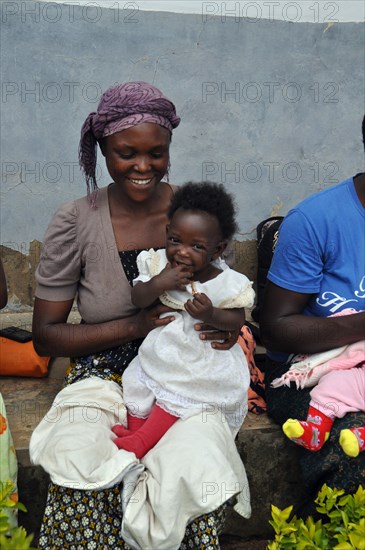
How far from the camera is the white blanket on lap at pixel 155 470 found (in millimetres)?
2268

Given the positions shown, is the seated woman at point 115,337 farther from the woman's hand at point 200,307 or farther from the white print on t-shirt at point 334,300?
Answer: the white print on t-shirt at point 334,300

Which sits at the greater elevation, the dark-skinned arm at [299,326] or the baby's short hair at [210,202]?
the baby's short hair at [210,202]

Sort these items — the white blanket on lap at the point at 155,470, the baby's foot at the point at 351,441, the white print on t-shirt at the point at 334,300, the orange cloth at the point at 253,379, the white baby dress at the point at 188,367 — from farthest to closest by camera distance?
the orange cloth at the point at 253,379 → the white print on t-shirt at the point at 334,300 → the white baby dress at the point at 188,367 → the baby's foot at the point at 351,441 → the white blanket on lap at the point at 155,470

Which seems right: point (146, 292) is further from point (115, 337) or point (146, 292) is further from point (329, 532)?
point (329, 532)

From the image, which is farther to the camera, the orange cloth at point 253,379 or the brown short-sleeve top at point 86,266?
the orange cloth at point 253,379

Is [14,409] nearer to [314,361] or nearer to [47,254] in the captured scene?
[47,254]

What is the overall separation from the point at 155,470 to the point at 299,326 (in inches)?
34.2

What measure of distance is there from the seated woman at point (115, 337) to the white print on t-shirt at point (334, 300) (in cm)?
43

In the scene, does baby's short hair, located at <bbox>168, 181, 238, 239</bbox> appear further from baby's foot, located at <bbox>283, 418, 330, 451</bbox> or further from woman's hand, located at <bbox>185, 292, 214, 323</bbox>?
baby's foot, located at <bbox>283, 418, 330, 451</bbox>

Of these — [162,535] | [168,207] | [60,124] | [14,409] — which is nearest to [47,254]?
[168,207]

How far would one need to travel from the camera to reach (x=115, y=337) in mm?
2863

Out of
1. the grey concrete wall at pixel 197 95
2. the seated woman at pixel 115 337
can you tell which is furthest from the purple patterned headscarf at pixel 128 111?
the grey concrete wall at pixel 197 95

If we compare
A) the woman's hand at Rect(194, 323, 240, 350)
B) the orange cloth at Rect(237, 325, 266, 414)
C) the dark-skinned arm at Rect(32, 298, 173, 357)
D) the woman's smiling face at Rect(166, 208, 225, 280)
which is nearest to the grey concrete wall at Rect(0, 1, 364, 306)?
the orange cloth at Rect(237, 325, 266, 414)

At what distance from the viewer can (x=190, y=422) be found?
252cm
